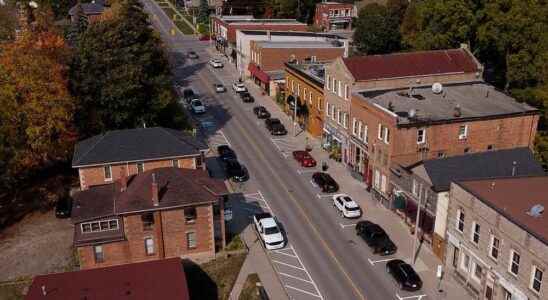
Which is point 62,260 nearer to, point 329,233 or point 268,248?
point 268,248

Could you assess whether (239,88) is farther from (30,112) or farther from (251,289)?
(251,289)

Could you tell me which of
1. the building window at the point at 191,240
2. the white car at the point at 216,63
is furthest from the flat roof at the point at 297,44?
the building window at the point at 191,240

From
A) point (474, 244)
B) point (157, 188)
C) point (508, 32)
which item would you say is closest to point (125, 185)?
point (157, 188)

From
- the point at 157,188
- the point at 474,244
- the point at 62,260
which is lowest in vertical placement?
the point at 62,260

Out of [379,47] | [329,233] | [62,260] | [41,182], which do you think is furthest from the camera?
[379,47]

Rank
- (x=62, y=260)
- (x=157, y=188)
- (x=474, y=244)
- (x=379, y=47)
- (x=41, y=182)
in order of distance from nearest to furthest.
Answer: (x=474, y=244) < (x=157, y=188) < (x=62, y=260) < (x=41, y=182) < (x=379, y=47)

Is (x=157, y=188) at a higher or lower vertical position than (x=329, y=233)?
higher

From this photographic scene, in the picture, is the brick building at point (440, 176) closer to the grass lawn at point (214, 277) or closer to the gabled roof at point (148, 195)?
the grass lawn at point (214, 277)

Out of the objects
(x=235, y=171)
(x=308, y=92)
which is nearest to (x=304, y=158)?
(x=235, y=171)
